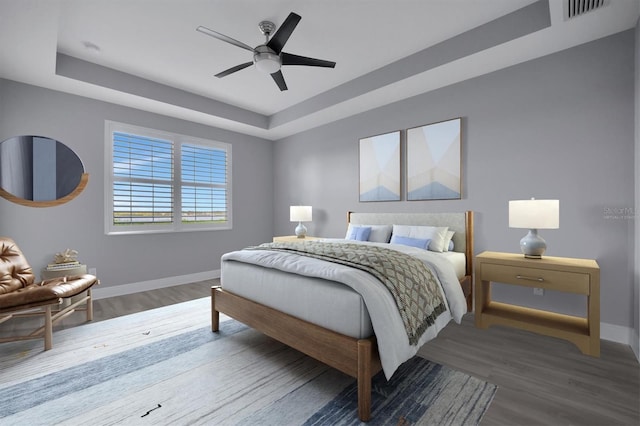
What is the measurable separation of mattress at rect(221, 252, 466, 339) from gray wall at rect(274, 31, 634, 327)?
2.23 meters

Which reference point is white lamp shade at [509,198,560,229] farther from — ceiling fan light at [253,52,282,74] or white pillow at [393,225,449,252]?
ceiling fan light at [253,52,282,74]

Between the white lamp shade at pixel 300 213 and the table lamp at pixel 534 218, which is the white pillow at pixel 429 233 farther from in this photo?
the white lamp shade at pixel 300 213

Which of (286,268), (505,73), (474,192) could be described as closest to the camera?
(286,268)

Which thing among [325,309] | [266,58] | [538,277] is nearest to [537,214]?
[538,277]

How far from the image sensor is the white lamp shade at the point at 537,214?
2379 mm

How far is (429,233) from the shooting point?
127 inches

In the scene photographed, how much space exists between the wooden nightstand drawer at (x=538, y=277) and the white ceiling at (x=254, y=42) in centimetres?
200

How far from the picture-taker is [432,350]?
7.52 ft

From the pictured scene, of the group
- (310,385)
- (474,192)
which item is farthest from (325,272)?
(474,192)

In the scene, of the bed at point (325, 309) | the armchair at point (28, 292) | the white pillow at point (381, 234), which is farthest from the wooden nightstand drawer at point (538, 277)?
the armchair at point (28, 292)

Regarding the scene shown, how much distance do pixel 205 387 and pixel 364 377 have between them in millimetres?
1038

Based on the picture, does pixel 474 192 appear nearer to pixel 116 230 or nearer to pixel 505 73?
pixel 505 73

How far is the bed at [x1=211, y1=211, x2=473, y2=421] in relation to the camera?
1551 mm

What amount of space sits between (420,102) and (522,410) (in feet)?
10.7
